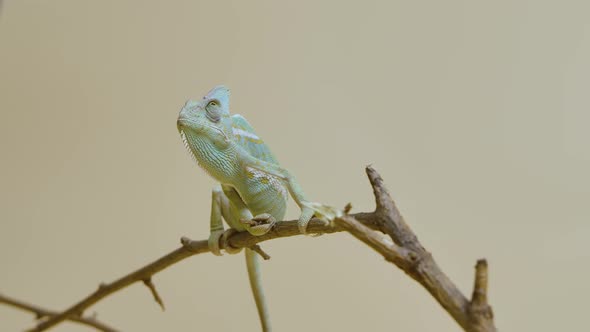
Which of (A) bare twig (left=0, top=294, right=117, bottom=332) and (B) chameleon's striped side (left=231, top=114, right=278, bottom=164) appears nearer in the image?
(B) chameleon's striped side (left=231, top=114, right=278, bottom=164)

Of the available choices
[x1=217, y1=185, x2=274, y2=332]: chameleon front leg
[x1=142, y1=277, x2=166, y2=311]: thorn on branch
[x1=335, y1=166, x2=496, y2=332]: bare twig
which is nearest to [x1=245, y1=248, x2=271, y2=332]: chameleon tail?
[x1=217, y1=185, x2=274, y2=332]: chameleon front leg

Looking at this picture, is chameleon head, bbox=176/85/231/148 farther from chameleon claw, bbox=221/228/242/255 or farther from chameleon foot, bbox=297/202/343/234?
chameleon foot, bbox=297/202/343/234

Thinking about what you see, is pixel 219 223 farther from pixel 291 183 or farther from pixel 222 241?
pixel 291 183

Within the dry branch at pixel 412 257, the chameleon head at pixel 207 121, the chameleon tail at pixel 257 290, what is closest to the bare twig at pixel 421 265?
the dry branch at pixel 412 257

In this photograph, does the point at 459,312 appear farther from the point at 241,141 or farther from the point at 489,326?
the point at 241,141

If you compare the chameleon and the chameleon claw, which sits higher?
the chameleon

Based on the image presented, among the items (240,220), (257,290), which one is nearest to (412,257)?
(240,220)
